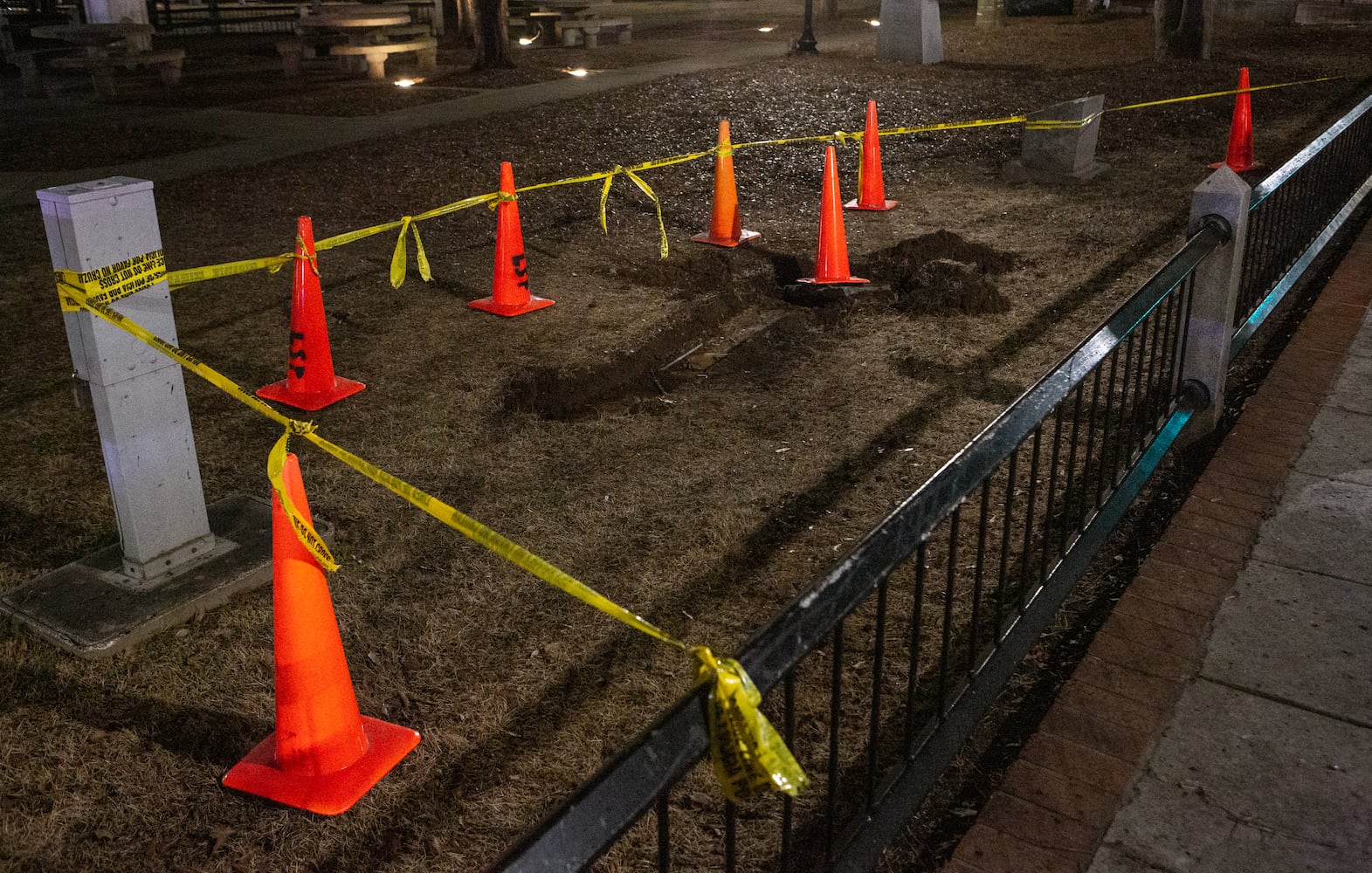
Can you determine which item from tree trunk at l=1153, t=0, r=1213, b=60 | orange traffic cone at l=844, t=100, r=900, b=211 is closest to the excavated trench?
orange traffic cone at l=844, t=100, r=900, b=211

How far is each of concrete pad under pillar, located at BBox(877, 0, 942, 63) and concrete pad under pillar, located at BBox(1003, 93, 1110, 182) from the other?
9443 millimetres

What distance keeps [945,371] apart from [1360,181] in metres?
4.76

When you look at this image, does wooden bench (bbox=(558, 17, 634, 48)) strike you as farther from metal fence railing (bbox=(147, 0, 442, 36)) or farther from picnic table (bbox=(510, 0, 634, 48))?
metal fence railing (bbox=(147, 0, 442, 36))

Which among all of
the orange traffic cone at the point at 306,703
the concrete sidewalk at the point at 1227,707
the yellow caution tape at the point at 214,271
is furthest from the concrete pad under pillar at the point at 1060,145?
the orange traffic cone at the point at 306,703

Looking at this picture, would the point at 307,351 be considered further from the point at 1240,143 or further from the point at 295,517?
the point at 1240,143

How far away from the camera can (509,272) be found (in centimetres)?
730

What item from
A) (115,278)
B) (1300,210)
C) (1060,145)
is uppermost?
(115,278)

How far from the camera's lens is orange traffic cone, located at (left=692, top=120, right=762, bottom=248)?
8609 mm

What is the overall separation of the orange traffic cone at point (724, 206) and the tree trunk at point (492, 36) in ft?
37.5

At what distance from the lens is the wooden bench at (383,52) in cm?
1889

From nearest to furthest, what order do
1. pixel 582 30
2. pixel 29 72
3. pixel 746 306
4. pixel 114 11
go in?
pixel 746 306, pixel 29 72, pixel 114 11, pixel 582 30

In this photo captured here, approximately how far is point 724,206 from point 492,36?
475 inches

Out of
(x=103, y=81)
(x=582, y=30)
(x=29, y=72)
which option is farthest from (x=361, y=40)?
(x=29, y=72)

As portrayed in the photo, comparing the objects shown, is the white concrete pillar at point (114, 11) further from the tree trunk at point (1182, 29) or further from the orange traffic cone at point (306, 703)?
the orange traffic cone at point (306, 703)
